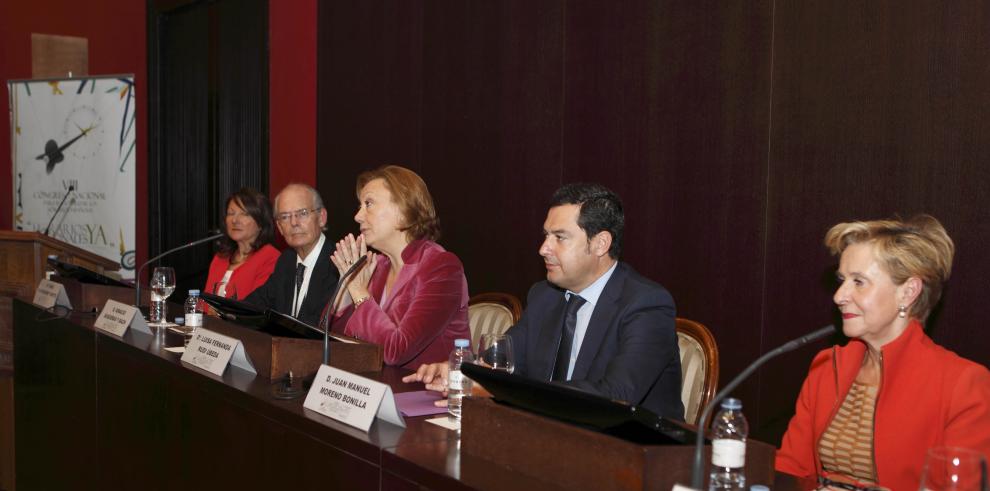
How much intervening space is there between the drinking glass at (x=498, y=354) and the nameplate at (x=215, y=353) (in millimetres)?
774

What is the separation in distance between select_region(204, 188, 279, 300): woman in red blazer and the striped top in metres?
2.79

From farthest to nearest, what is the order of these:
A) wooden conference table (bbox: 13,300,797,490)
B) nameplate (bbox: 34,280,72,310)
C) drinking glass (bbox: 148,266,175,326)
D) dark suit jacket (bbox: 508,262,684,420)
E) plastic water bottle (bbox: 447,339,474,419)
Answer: nameplate (bbox: 34,280,72,310) → drinking glass (bbox: 148,266,175,326) → dark suit jacket (bbox: 508,262,684,420) → plastic water bottle (bbox: 447,339,474,419) → wooden conference table (bbox: 13,300,797,490)

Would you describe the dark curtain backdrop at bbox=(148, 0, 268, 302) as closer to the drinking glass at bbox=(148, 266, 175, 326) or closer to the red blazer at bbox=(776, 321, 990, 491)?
the drinking glass at bbox=(148, 266, 175, 326)

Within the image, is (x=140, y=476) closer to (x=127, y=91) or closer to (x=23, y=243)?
(x=23, y=243)

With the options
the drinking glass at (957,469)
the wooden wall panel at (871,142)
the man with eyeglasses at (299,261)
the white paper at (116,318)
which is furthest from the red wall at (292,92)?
the drinking glass at (957,469)

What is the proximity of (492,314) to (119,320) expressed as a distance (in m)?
1.24

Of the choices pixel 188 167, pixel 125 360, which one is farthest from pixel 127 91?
pixel 125 360

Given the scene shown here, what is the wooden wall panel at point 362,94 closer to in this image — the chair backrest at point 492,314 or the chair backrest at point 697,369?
the chair backrest at point 492,314

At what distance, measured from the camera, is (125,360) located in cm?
289

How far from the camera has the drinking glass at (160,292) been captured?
3356 mm

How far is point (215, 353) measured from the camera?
2498 millimetres

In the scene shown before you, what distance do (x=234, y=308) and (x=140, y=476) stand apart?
63 cm

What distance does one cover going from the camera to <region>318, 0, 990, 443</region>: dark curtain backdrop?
267 cm

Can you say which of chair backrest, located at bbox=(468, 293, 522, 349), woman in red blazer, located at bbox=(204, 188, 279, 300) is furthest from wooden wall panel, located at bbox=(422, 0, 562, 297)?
woman in red blazer, located at bbox=(204, 188, 279, 300)
